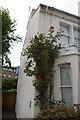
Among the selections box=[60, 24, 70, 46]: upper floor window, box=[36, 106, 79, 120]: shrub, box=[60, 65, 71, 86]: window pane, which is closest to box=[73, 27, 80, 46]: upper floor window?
box=[60, 24, 70, 46]: upper floor window

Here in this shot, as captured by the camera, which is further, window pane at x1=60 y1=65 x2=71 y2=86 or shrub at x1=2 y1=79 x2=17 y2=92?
shrub at x1=2 y1=79 x2=17 y2=92

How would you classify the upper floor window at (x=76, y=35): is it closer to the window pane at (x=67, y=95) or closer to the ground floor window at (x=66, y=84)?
the ground floor window at (x=66, y=84)

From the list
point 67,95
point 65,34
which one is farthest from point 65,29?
point 67,95

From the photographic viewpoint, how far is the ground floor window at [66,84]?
9.30m

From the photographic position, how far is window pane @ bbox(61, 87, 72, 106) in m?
9.20

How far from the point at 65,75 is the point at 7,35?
827 centimetres

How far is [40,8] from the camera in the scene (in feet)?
37.3

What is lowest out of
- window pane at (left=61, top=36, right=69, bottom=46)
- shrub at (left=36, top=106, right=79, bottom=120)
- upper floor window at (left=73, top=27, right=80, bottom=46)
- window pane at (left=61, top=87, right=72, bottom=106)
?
shrub at (left=36, top=106, right=79, bottom=120)

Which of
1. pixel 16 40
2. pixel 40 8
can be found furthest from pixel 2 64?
pixel 40 8

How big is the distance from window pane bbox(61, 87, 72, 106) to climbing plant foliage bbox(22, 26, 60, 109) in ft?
2.16

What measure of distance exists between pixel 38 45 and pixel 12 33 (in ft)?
26.8

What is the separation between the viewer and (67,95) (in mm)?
9398

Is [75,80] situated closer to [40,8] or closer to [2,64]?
[40,8]

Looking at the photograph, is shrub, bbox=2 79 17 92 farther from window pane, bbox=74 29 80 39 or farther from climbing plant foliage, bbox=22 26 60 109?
climbing plant foliage, bbox=22 26 60 109
